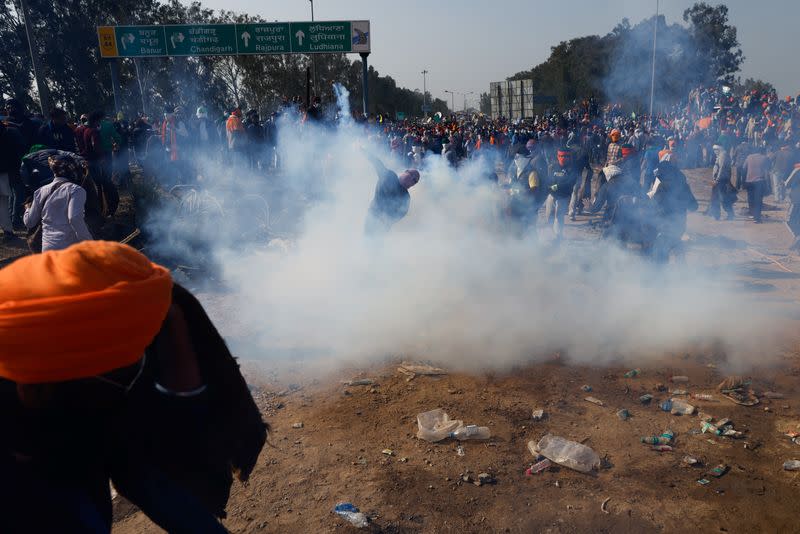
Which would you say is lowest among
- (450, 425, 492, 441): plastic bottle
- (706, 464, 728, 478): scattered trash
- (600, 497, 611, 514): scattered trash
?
(706, 464, 728, 478): scattered trash

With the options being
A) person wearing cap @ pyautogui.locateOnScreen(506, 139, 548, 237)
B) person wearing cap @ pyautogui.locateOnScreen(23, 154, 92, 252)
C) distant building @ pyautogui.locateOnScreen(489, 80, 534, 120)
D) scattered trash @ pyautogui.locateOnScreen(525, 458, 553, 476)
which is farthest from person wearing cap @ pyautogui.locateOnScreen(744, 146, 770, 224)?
distant building @ pyautogui.locateOnScreen(489, 80, 534, 120)

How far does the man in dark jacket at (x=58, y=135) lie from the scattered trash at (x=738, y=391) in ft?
28.9

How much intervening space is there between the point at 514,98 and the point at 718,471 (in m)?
29.7

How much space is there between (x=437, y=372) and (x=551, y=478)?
150 cm

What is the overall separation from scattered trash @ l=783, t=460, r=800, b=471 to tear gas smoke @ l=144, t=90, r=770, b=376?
1483 mm

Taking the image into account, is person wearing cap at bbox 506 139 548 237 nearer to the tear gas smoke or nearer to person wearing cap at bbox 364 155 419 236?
the tear gas smoke

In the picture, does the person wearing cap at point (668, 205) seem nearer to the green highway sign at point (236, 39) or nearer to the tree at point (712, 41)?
the tree at point (712, 41)

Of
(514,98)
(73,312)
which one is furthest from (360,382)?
(514,98)

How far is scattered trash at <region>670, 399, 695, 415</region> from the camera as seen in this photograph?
3.93 metres

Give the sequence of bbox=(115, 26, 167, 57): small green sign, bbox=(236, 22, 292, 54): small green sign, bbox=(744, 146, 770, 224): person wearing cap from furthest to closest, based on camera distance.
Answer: bbox=(236, 22, 292, 54): small green sign < bbox=(115, 26, 167, 57): small green sign < bbox=(744, 146, 770, 224): person wearing cap

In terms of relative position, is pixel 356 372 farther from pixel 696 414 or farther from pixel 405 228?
pixel 405 228

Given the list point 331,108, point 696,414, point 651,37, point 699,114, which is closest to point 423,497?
point 696,414

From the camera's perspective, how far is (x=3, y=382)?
4.94 ft

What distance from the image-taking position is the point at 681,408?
3969 mm
